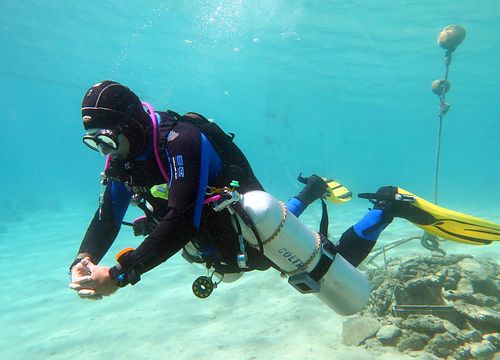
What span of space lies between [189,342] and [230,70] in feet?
117

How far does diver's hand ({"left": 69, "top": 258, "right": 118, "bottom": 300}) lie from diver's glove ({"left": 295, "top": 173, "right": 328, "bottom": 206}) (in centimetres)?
320

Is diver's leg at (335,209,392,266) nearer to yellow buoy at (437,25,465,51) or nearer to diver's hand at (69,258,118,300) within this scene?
diver's hand at (69,258,118,300)

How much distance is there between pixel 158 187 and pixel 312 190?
2767mm

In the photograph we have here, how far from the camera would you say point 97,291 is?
233 centimetres

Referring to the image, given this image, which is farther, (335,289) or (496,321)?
(496,321)

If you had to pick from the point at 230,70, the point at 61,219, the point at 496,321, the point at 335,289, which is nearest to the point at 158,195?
the point at 335,289

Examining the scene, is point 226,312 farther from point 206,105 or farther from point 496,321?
point 206,105

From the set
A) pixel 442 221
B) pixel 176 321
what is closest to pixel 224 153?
pixel 442 221

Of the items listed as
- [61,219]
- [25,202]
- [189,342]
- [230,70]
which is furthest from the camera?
[230,70]

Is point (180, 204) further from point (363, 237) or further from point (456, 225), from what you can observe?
point (456, 225)

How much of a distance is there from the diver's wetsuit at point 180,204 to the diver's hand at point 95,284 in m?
0.17

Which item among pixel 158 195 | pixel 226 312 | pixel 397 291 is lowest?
pixel 226 312

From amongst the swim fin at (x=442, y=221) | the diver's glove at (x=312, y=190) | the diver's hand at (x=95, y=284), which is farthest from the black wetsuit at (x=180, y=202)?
the swim fin at (x=442, y=221)

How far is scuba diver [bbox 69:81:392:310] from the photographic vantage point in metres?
2.40
